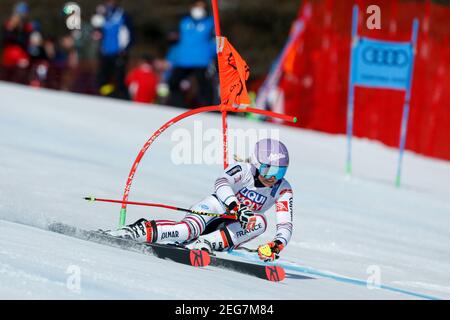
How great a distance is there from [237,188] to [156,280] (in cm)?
153

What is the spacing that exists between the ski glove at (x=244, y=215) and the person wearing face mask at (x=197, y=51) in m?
9.89

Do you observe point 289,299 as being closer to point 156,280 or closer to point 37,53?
point 156,280

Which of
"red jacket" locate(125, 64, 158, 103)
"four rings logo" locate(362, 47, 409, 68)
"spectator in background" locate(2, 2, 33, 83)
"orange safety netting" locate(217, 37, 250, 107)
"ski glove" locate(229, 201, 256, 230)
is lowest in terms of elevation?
"red jacket" locate(125, 64, 158, 103)

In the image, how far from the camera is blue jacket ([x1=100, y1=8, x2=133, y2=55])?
18.2 meters

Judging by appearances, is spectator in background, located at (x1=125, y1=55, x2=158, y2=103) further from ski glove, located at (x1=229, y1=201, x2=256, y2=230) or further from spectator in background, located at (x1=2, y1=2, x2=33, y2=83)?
ski glove, located at (x1=229, y1=201, x2=256, y2=230)

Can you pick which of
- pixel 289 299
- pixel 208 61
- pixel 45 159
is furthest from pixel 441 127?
pixel 289 299

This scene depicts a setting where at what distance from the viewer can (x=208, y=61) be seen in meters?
17.3

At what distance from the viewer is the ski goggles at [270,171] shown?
7645 mm

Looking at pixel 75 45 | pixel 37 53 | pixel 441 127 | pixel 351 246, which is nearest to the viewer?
pixel 351 246

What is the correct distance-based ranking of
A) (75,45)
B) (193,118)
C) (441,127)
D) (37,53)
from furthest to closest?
(75,45) → (37,53) → (193,118) → (441,127)

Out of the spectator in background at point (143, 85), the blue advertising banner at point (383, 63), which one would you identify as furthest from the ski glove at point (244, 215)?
the spectator in background at point (143, 85)

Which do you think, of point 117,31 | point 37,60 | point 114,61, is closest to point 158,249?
point 117,31

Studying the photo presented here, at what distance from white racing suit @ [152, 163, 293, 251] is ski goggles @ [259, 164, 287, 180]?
5.2 inches

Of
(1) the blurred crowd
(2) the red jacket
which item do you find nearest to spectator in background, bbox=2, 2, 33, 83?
(1) the blurred crowd
